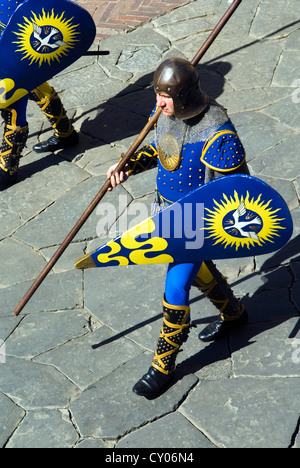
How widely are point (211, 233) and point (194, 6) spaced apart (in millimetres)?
4721

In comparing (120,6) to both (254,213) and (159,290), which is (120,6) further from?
(254,213)

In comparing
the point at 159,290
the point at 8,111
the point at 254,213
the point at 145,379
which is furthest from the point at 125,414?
the point at 8,111

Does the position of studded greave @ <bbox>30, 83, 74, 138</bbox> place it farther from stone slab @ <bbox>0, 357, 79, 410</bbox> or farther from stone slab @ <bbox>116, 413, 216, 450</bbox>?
stone slab @ <bbox>116, 413, 216, 450</bbox>

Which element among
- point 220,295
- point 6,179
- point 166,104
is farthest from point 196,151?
point 6,179

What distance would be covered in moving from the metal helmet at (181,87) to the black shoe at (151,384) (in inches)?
53.2

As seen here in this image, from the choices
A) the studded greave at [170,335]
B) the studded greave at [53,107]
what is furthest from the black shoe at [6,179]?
the studded greave at [170,335]

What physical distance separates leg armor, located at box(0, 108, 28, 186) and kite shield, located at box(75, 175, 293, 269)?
2.27 meters

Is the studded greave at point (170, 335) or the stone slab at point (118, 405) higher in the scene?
the studded greave at point (170, 335)

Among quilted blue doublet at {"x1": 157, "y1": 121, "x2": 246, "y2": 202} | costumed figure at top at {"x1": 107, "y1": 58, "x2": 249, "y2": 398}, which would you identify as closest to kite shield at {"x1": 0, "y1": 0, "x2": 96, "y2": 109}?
costumed figure at top at {"x1": 107, "y1": 58, "x2": 249, "y2": 398}

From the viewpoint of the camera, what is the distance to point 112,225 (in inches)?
202

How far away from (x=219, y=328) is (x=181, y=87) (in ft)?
4.81

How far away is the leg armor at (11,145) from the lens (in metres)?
5.57

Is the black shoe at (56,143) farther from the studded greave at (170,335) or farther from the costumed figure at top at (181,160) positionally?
the studded greave at (170,335)

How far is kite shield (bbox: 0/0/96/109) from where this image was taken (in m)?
5.10
